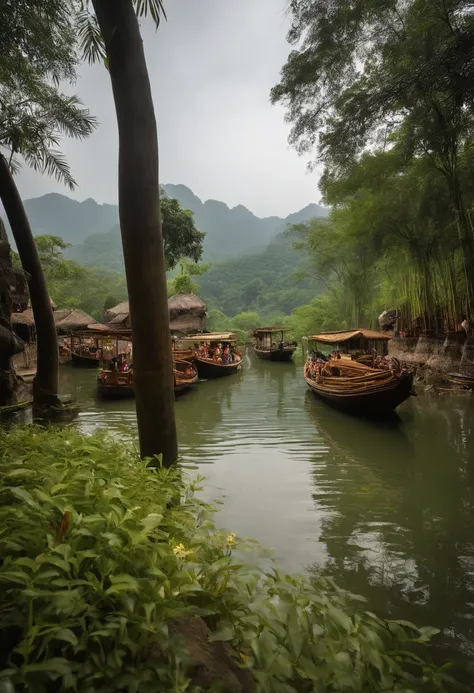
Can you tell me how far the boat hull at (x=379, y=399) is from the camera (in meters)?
9.67

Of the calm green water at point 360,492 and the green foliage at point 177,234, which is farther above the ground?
the green foliage at point 177,234

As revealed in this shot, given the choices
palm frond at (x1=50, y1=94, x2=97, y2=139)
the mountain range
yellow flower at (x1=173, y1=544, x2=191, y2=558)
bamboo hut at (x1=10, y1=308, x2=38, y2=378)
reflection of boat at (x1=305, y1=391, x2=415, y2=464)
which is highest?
the mountain range

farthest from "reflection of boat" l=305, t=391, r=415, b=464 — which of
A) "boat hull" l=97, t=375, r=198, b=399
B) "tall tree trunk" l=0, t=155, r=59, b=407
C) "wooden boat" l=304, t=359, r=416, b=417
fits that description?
"tall tree trunk" l=0, t=155, r=59, b=407

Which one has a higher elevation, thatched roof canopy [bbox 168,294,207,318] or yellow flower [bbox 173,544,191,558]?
thatched roof canopy [bbox 168,294,207,318]

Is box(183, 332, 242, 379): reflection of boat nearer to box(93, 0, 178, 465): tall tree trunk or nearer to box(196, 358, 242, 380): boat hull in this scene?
box(196, 358, 242, 380): boat hull

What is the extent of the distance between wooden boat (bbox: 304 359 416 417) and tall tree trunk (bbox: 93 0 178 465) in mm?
8082

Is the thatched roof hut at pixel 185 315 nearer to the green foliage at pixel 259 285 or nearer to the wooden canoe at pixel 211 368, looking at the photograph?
the wooden canoe at pixel 211 368

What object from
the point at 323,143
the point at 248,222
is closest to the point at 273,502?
the point at 323,143

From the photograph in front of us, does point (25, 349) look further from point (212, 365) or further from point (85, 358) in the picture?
point (212, 365)

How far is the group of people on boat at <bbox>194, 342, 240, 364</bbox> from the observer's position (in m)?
22.6

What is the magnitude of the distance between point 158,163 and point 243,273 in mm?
85019

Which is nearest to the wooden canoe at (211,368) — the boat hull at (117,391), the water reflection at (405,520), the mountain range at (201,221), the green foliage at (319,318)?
the boat hull at (117,391)

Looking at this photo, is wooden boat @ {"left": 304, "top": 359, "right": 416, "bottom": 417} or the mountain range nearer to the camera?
wooden boat @ {"left": 304, "top": 359, "right": 416, "bottom": 417}

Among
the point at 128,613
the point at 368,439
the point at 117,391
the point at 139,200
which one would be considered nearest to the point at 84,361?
the point at 117,391
